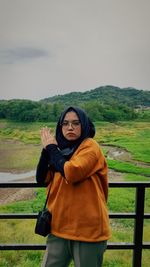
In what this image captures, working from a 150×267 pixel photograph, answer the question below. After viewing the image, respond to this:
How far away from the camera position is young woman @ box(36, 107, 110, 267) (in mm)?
1424

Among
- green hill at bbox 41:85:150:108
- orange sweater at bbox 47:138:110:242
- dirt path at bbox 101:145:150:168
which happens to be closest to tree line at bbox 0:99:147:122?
green hill at bbox 41:85:150:108

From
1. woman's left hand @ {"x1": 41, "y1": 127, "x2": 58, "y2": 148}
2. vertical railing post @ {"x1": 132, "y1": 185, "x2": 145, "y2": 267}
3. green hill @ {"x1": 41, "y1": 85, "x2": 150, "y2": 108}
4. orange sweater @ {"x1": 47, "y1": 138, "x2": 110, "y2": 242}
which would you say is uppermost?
green hill @ {"x1": 41, "y1": 85, "x2": 150, "y2": 108}

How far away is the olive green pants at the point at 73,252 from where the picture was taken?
56.8 inches

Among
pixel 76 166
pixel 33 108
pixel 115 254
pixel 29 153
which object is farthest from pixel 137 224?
pixel 29 153

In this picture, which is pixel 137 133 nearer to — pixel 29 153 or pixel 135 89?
pixel 135 89

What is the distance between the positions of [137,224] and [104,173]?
0.62m

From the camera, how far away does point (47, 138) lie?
1.53 metres

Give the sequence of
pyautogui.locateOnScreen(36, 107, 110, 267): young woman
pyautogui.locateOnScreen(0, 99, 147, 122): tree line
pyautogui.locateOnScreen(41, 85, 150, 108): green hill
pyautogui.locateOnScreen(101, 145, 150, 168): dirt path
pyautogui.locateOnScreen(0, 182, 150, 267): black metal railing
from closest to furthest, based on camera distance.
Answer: pyautogui.locateOnScreen(36, 107, 110, 267): young woman
pyautogui.locateOnScreen(0, 182, 150, 267): black metal railing
pyautogui.locateOnScreen(0, 99, 147, 122): tree line
pyautogui.locateOnScreen(41, 85, 150, 108): green hill
pyautogui.locateOnScreen(101, 145, 150, 168): dirt path

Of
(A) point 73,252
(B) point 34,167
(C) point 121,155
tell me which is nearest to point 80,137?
(A) point 73,252

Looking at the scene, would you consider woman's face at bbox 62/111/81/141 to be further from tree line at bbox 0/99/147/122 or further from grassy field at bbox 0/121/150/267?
tree line at bbox 0/99/147/122

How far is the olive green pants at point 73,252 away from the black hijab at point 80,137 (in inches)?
15.7

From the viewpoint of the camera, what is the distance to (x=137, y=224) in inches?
76.7

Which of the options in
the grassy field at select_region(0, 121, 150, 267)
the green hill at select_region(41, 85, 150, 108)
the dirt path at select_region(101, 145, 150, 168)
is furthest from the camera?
the dirt path at select_region(101, 145, 150, 168)

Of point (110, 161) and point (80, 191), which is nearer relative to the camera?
point (80, 191)
